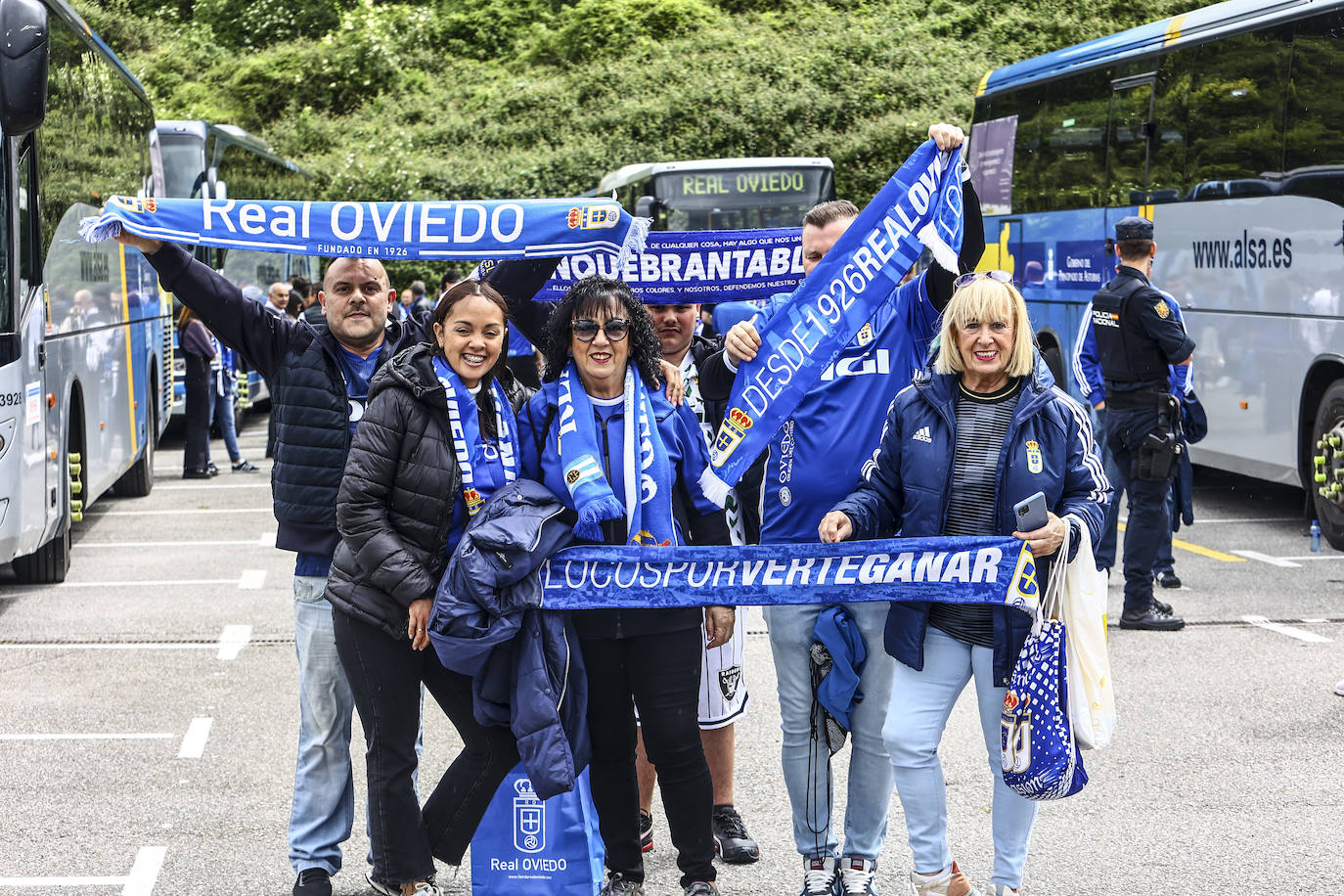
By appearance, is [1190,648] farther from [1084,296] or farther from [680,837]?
[1084,296]

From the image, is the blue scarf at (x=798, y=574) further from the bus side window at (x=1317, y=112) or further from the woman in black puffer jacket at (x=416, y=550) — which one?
the bus side window at (x=1317, y=112)

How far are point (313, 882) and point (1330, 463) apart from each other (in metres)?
8.75

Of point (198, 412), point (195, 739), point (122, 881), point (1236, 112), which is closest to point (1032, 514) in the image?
point (122, 881)

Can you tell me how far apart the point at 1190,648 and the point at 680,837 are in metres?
4.36

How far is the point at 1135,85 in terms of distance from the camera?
13.8 metres

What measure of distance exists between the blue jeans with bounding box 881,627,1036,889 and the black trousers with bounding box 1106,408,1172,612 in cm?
436

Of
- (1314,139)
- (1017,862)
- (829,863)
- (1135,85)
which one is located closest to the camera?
(1017,862)

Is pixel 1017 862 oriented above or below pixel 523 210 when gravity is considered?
below

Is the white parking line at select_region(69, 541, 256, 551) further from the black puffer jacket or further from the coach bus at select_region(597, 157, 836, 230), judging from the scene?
the coach bus at select_region(597, 157, 836, 230)

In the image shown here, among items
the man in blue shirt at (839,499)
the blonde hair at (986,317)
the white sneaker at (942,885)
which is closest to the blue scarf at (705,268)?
the man in blue shirt at (839,499)

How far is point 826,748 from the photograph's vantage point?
4.50 m

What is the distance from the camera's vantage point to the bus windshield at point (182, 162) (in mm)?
19297

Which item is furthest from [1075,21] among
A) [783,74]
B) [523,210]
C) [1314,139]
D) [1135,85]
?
[523,210]

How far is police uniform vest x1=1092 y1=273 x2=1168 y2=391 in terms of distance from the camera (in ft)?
26.6
